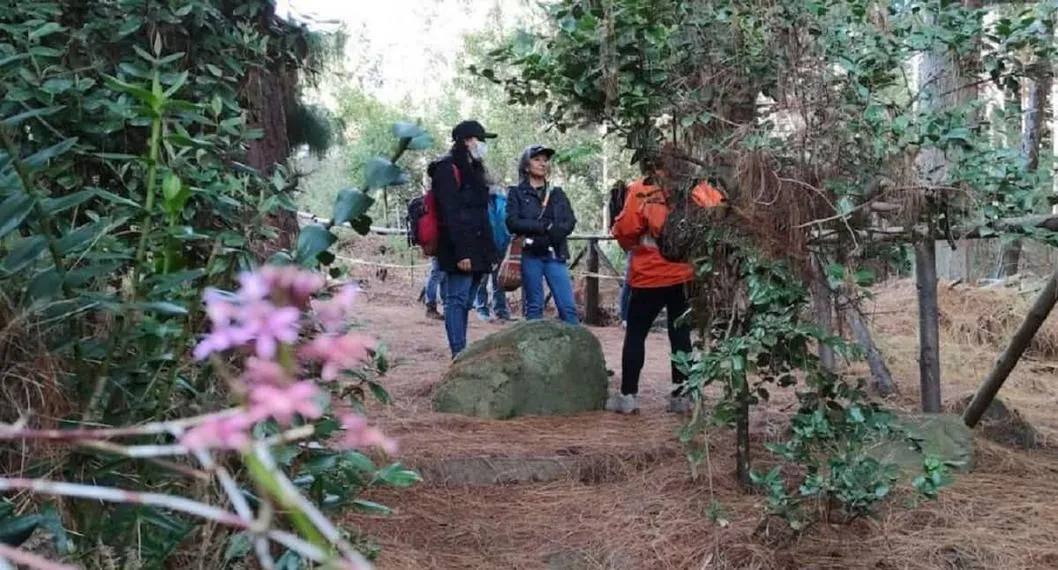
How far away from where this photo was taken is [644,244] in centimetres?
477

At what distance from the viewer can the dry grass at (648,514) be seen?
3242 mm

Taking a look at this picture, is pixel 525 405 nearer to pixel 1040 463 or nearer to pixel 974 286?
pixel 1040 463

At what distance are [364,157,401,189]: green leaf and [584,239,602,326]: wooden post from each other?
747 cm

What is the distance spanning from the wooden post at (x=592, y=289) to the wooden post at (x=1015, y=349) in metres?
5.05

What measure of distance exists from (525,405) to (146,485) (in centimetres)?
315

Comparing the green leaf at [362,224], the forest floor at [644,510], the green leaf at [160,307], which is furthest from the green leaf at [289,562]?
the forest floor at [644,510]

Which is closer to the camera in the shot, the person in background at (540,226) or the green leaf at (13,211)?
the green leaf at (13,211)

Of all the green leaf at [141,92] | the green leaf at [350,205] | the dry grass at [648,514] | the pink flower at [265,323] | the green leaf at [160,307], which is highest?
the green leaf at [141,92]

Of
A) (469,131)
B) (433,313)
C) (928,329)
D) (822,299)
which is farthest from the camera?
(433,313)

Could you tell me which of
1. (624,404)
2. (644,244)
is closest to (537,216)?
Answer: (644,244)

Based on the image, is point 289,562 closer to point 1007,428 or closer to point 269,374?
point 269,374

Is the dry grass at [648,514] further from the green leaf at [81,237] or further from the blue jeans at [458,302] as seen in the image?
the green leaf at [81,237]

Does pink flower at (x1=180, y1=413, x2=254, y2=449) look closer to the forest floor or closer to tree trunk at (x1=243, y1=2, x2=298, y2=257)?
the forest floor

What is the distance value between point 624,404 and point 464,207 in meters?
1.41
